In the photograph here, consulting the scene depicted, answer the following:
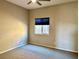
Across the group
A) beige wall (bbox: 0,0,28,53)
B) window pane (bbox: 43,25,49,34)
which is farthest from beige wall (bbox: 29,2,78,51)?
beige wall (bbox: 0,0,28,53)

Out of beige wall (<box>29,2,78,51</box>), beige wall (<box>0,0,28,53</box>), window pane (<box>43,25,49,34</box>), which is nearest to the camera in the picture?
beige wall (<box>0,0,28,53</box>)

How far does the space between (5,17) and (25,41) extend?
2.13 metres

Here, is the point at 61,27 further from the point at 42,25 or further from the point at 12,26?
the point at 12,26

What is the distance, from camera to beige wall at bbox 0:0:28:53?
11.4 feet

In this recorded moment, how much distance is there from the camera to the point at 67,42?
3.81 meters

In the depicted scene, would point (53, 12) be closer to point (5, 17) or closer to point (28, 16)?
point (28, 16)

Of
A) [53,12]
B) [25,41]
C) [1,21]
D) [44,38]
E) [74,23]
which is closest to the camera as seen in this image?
[1,21]

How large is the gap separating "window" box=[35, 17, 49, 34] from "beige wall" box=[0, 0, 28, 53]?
2.71 feet

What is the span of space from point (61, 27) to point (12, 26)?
2666mm

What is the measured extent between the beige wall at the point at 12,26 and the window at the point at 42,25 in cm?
83

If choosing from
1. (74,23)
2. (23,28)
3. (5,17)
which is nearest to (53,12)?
(74,23)

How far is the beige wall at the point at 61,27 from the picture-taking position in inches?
143

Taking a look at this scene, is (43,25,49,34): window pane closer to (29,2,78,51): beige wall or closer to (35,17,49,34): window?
(35,17,49,34): window

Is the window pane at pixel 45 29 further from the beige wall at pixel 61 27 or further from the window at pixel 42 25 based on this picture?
the beige wall at pixel 61 27
